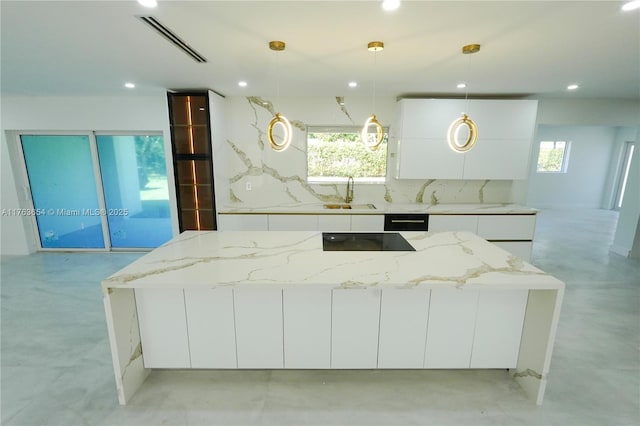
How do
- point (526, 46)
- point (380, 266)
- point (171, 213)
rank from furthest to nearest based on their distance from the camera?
point (171, 213), point (526, 46), point (380, 266)

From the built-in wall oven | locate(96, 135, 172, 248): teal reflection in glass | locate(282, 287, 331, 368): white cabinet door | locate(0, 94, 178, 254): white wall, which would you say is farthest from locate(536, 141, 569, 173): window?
locate(96, 135, 172, 248): teal reflection in glass

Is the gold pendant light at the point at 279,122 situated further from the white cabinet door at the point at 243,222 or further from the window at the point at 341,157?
the window at the point at 341,157

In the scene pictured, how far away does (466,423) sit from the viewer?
1.74 metres

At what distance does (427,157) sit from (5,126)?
6072mm

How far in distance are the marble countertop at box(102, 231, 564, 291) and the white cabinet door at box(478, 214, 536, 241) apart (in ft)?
5.14

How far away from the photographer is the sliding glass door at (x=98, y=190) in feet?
14.7

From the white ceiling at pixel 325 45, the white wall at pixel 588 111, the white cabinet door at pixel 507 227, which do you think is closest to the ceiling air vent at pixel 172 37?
the white ceiling at pixel 325 45

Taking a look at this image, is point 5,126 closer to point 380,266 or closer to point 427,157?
point 380,266

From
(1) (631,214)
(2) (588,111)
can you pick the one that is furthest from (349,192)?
(1) (631,214)

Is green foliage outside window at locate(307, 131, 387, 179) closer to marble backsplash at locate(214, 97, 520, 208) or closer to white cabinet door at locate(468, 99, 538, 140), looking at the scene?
marble backsplash at locate(214, 97, 520, 208)

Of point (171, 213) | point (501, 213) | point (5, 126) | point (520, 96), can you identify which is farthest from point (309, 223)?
point (5, 126)

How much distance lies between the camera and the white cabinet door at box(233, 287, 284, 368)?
1.99 metres

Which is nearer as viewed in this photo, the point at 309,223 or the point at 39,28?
the point at 39,28

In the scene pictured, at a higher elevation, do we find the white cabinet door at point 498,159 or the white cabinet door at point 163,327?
the white cabinet door at point 498,159
